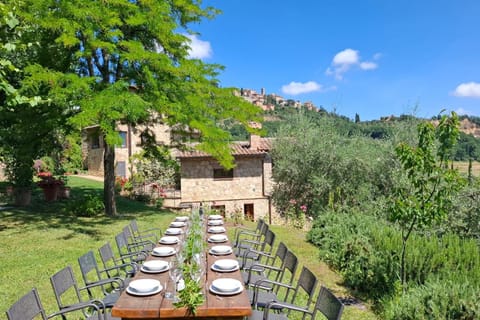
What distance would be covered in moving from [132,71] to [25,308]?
933 centimetres

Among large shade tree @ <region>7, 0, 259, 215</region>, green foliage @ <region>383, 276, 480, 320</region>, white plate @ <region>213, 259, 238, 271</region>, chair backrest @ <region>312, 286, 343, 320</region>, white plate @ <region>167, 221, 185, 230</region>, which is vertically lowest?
green foliage @ <region>383, 276, 480, 320</region>

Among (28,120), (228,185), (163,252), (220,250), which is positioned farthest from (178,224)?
(228,185)

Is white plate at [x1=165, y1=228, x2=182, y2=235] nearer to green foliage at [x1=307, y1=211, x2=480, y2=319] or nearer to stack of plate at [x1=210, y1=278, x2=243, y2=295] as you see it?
stack of plate at [x1=210, y1=278, x2=243, y2=295]

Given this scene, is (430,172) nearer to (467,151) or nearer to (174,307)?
(174,307)

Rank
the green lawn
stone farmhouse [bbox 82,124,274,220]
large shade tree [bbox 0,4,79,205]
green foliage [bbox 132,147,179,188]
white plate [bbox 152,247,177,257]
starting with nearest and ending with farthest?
white plate [bbox 152,247,177,257]
the green lawn
large shade tree [bbox 0,4,79,205]
stone farmhouse [bbox 82,124,274,220]
green foliage [bbox 132,147,179,188]

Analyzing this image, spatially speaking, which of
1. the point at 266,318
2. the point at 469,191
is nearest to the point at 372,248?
the point at 469,191

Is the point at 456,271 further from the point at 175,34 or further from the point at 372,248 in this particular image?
the point at 175,34

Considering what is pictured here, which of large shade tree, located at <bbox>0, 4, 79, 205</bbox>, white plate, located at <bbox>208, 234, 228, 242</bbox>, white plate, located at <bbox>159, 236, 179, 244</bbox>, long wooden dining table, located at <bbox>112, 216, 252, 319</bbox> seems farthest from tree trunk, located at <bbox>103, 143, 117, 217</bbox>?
long wooden dining table, located at <bbox>112, 216, 252, 319</bbox>

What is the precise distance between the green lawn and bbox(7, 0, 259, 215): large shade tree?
1.73m

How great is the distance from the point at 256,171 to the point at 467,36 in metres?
12.0

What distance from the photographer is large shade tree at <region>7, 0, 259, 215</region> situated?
27.7ft

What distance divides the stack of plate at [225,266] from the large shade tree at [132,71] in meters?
5.70

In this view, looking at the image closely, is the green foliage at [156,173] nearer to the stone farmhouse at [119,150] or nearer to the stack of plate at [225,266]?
the stone farmhouse at [119,150]

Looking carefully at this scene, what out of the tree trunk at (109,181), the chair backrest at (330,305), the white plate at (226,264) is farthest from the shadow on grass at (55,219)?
the chair backrest at (330,305)
